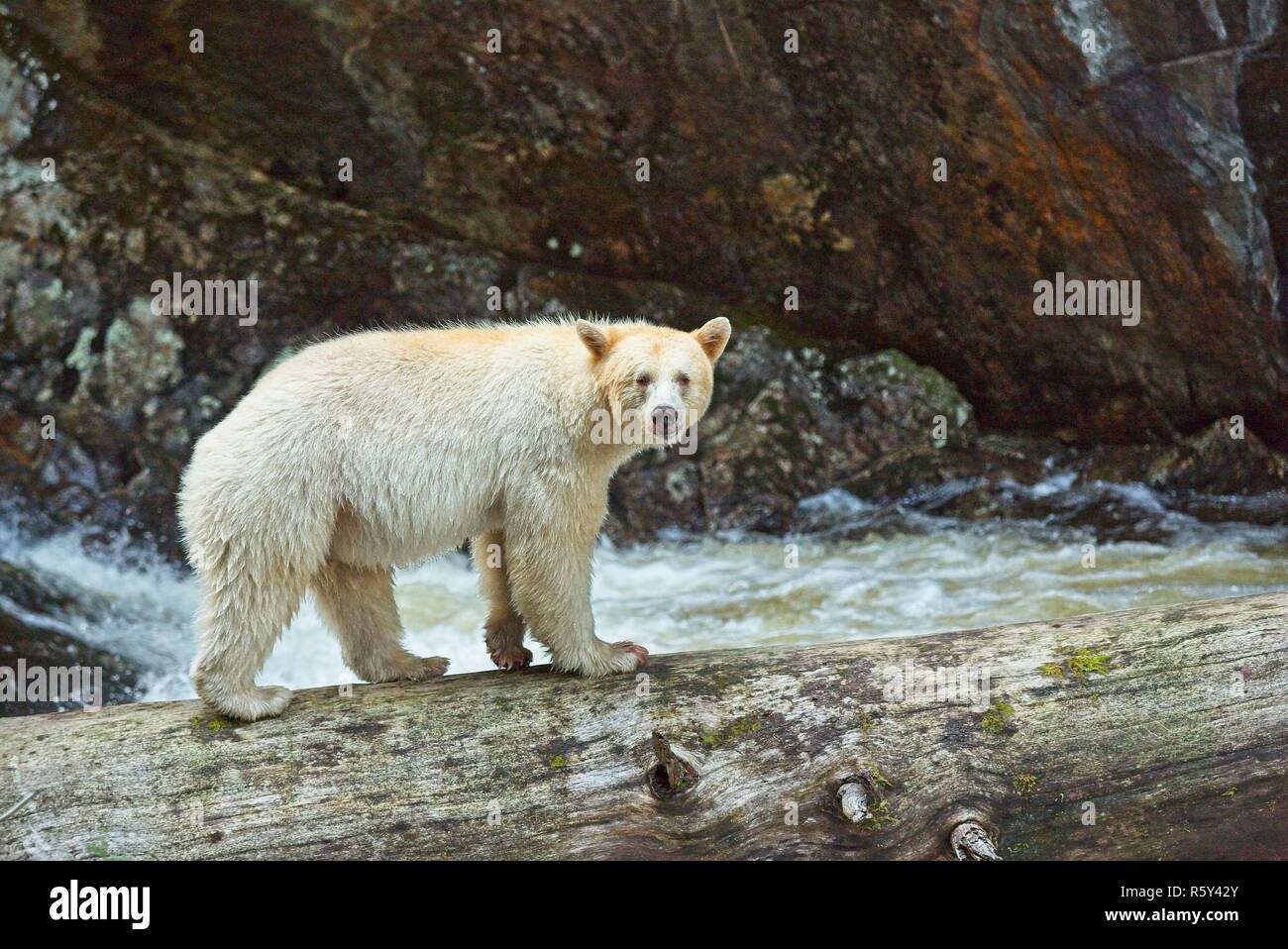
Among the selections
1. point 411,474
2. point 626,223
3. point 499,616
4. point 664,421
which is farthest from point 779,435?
point 411,474

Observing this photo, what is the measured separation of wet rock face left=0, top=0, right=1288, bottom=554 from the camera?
1170 centimetres

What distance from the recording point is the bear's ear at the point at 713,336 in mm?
6734

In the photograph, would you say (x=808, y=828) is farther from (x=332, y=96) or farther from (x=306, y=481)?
(x=332, y=96)

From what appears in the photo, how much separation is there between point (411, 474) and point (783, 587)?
563 centimetres

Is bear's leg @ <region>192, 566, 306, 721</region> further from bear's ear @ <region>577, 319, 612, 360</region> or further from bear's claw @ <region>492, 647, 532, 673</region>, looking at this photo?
bear's ear @ <region>577, 319, 612, 360</region>

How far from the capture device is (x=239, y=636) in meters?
5.97

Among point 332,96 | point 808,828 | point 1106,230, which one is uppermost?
point 332,96

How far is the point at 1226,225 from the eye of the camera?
444 inches

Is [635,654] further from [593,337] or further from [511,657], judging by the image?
[593,337]

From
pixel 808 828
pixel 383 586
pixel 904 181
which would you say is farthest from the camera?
pixel 904 181

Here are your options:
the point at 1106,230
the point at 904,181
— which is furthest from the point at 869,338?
the point at 1106,230

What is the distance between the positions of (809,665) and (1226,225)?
7.47 meters

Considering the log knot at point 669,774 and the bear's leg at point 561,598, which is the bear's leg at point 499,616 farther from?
the log knot at point 669,774

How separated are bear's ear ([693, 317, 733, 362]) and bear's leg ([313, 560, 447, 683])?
2.06 meters
